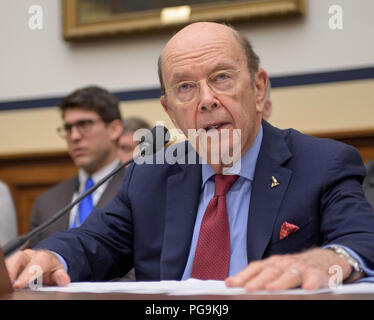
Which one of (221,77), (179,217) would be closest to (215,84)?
(221,77)

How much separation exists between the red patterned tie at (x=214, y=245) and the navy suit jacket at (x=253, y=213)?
0.18ft

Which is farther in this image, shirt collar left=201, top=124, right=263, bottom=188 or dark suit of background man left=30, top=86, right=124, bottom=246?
dark suit of background man left=30, top=86, right=124, bottom=246

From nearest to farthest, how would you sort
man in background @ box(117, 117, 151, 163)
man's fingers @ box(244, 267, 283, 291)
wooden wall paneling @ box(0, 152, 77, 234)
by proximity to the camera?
man's fingers @ box(244, 267, 283, 291) < man in background @ box(117, 117, 151, 163) < wooden wall paneling @ box(0, 152, 77, 234)

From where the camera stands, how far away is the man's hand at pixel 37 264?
47.1 inches

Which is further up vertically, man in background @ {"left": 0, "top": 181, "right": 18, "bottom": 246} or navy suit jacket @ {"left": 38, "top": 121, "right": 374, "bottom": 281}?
navy suit jacket @ {"left": 38, "top": 121, "right": 374, "bottom": 281}

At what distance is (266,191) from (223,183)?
12cm

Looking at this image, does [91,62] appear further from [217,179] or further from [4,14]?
[217,179]

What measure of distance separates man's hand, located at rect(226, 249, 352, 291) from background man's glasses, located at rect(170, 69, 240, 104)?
0.71m

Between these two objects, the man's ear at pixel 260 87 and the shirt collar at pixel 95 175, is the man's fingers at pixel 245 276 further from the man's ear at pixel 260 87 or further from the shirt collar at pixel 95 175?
the shirt collar at pixel 95 175

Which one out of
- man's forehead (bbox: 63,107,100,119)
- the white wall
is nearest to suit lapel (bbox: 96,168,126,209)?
man's forehead (bbox: 63,107,100,119)

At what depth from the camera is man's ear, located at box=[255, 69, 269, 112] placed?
1696mm

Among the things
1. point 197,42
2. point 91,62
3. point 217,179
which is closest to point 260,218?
point 217,179

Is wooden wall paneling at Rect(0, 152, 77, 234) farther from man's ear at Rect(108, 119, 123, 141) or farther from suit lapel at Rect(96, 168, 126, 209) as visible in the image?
suit lapel at Rect(96, 168, 126, 209)
